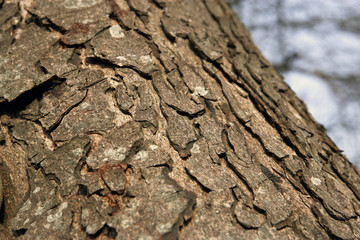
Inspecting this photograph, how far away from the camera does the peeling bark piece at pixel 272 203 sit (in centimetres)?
96

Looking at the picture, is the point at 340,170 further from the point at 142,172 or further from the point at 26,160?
the point at 26,160

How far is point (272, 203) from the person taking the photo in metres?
0.99

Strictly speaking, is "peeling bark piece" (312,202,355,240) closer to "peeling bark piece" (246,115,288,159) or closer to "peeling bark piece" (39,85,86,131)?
"peeling bark piece" (246,115,288,159)

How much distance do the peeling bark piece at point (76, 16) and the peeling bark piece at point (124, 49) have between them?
5cm

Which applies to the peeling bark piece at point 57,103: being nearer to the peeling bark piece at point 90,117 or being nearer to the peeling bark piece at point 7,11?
the peeling bark piece at point 90,117

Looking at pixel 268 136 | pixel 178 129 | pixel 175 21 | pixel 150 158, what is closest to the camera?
pixel 150 158

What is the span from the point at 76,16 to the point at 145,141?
70 cm

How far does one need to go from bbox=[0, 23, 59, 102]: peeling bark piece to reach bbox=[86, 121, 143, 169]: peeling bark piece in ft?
1.22

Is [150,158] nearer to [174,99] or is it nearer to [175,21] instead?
[174,99]

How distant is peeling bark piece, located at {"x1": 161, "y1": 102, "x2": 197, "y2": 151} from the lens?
1.07 m

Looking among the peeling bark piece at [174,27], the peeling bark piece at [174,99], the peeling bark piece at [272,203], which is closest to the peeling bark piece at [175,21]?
the peeling bark piece at [174,27]

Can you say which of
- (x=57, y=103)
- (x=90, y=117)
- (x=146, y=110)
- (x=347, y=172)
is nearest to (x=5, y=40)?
(x=57, y=103)

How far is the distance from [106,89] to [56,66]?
23 cm

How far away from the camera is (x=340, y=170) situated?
1295 millimetres
